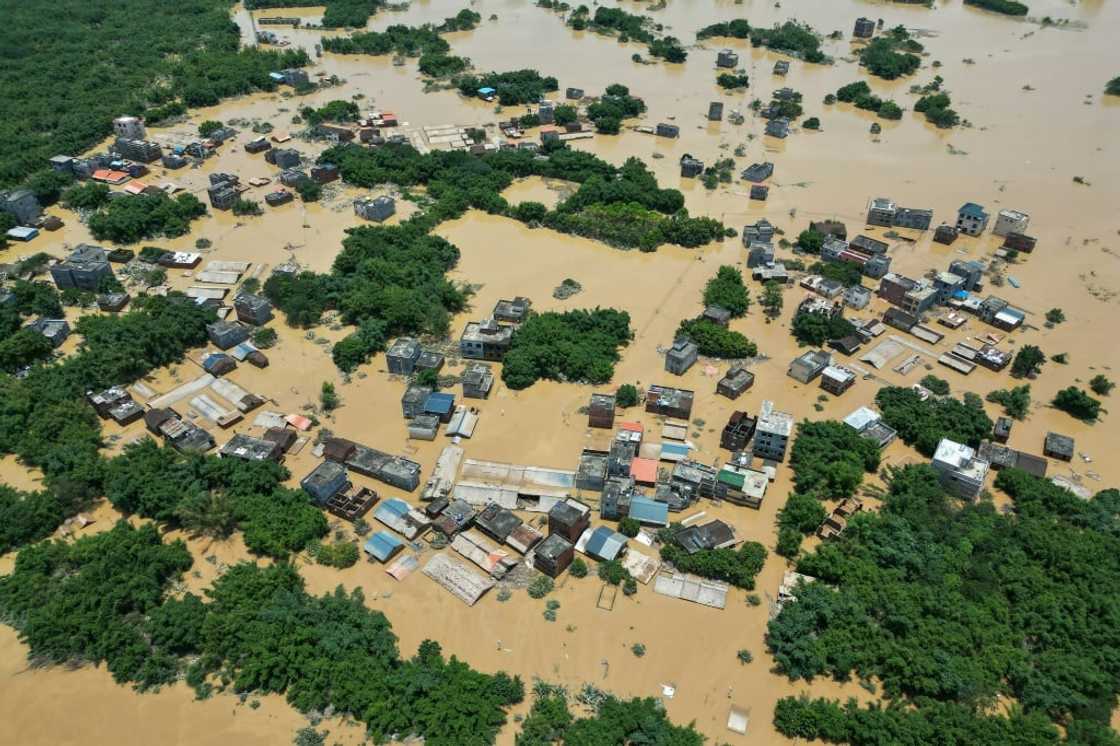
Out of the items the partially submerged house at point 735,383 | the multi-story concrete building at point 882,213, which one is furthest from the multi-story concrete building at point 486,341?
the multi-story concrete building at point 882,213

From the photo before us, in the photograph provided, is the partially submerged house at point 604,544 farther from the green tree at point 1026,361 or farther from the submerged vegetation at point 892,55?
the submerged vegetation at point 892,55

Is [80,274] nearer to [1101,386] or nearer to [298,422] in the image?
[298,422]

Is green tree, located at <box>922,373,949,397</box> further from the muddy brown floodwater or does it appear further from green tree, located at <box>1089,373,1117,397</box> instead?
green tree, located at <box>1089,373,1117,397</box>

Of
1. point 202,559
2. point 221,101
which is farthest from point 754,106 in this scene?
point 202,559

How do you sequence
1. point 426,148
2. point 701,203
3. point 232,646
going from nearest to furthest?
point 232,646 → point 701,203 → point 426,148

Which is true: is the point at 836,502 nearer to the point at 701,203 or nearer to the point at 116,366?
the point at 701,203

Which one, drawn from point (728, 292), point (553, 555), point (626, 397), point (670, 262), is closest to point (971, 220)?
point (728, 292)

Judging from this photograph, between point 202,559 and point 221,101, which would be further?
point 221,101
